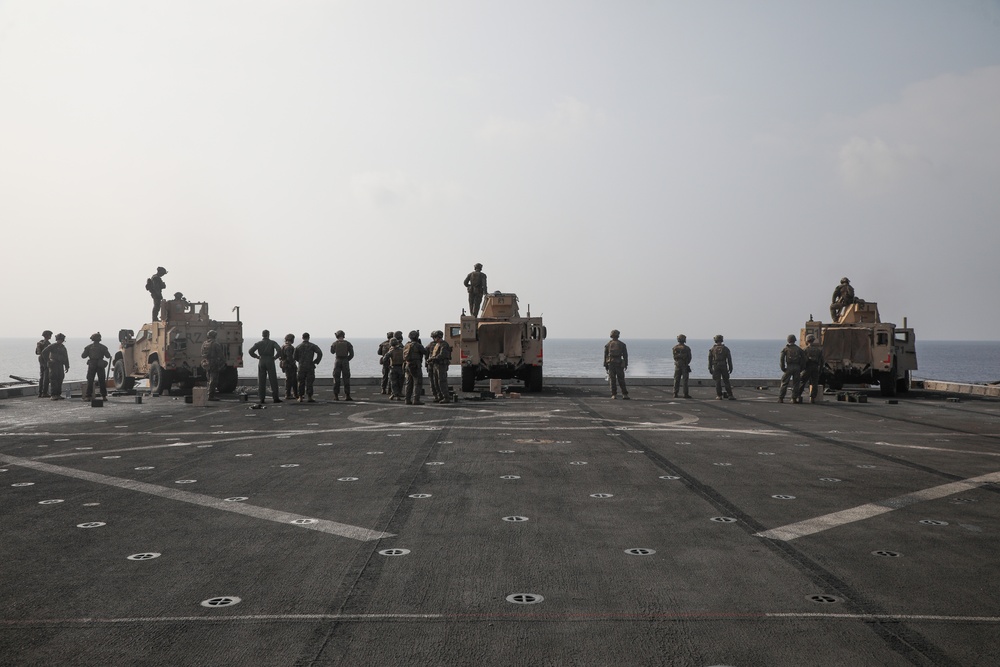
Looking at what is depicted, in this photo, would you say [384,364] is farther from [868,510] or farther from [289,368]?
[868,510]

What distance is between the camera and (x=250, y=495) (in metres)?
8.17

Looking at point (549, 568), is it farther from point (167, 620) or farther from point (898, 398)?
point (898, 398)

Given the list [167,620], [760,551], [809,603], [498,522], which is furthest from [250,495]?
[809,603]

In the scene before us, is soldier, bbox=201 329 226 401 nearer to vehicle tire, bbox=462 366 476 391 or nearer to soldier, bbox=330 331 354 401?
soldier, bbox=330 331 354 401

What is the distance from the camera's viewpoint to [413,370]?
20.0m

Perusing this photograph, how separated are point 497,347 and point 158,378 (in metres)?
10.2

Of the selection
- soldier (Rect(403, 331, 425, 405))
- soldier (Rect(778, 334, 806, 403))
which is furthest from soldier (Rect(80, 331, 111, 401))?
soldier (Rect(778, 334, 806, 403))

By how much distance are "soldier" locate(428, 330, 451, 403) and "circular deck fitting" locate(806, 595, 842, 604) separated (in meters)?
15.7

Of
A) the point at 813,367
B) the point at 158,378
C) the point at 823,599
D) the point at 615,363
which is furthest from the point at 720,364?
the point at 823,599

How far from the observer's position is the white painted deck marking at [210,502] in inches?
260

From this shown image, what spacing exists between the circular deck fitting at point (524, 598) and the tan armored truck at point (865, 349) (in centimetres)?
2065

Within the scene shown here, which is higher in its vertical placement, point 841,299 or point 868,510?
point 841,299

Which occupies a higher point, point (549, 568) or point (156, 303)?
point (156, 303)

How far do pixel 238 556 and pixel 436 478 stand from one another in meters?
3.61
